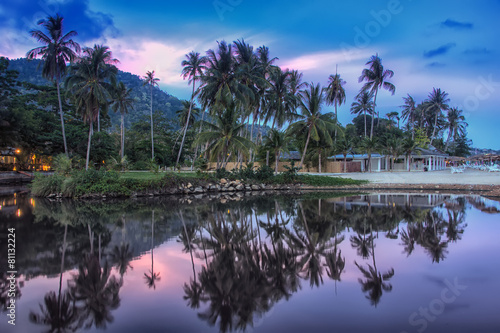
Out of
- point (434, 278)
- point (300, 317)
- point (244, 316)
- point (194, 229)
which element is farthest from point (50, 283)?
point (434, 278)

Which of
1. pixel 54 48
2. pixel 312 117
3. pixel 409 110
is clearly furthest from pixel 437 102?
pixel 54 48

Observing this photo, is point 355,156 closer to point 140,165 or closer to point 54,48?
point 140,165

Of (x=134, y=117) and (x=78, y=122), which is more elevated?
(x=134, y=117)

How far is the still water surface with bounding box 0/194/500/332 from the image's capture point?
405 cm

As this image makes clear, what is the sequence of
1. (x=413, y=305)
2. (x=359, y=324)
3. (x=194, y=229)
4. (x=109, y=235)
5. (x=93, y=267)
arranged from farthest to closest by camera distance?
(x=194, y=229) < (x=109, y=235) < (x=93, y=267) < (x=413, y=305) < (x=359, y=324)

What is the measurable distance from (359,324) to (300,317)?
0.71 metres

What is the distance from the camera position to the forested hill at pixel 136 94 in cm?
9685

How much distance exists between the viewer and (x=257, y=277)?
5.39 m

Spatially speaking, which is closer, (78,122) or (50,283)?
(50,283)

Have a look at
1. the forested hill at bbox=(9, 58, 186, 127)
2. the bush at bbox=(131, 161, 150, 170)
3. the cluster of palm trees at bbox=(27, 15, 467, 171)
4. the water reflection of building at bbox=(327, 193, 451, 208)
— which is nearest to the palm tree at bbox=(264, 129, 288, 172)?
the cluster of palm trees at bbox=(27, 15, 467, 171)

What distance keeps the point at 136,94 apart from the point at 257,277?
418ft

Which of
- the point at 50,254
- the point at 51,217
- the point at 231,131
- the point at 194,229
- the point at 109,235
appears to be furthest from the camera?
the point at 231,131

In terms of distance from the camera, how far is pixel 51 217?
39.6ft

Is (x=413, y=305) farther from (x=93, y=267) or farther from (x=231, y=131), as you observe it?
(x=231, y=131)
